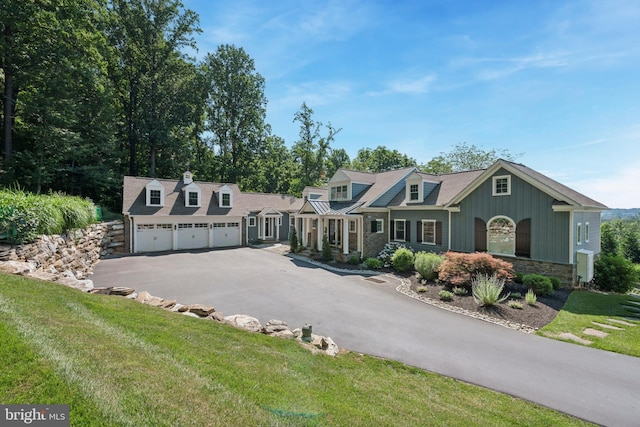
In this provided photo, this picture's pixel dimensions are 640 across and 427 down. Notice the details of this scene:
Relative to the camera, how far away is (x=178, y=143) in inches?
1235

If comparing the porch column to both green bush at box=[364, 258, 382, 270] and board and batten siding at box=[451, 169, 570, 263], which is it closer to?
green bush at box=[364, 258, 382, 270]

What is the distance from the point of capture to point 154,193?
21.9m

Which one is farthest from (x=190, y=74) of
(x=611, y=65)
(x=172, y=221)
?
(x=611, y=65)

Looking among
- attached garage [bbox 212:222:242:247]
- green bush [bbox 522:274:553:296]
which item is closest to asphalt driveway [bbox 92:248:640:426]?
green bush [bbox 522:274:553:296]

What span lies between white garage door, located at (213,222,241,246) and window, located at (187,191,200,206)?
227cm

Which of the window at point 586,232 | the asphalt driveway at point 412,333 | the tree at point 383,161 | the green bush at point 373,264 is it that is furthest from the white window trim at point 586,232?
the tree at point 383,161

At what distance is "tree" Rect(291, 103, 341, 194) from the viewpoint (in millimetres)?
40781

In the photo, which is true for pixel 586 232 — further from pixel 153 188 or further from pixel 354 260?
pixel 153 188

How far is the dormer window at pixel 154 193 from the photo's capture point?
2145 centimetres

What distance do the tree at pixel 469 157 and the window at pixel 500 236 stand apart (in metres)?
25.0

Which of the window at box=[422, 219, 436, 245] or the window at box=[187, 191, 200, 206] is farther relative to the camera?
the window at box=[187, 191, 200, 206]

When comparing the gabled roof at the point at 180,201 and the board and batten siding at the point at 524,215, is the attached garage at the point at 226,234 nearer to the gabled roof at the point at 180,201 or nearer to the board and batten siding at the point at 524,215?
the gabled roof at the point at 180,201

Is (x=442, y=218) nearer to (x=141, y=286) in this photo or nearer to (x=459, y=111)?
(x=459, y=111)

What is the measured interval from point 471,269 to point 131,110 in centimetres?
3480
